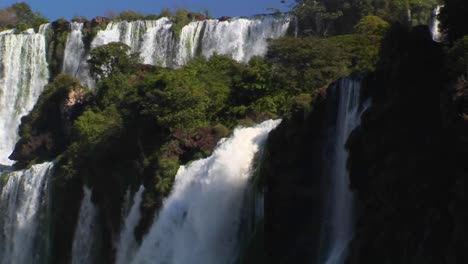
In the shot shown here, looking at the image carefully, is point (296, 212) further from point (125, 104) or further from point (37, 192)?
point (37, 192)

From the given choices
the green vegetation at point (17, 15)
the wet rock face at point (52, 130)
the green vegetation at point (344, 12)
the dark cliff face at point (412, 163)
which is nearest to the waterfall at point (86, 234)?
the wet rock face at point (52, 130)

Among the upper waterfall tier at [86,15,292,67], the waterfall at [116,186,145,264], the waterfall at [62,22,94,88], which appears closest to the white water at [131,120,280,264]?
the waterfall at [116,186,145,264]

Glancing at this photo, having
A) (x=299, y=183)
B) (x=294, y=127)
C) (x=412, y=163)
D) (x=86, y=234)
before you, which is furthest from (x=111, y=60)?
(x=412, y=163)

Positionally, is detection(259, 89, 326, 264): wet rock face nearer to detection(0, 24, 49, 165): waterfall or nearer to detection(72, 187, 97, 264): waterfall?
detection(72, 187, 97, 264): waterfall

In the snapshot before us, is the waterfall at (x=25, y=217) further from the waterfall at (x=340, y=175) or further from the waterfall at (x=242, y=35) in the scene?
the waterfall at (x=340, y=175)

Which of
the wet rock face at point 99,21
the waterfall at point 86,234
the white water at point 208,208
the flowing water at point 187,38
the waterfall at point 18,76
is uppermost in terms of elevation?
the wet rock face at point 99,21

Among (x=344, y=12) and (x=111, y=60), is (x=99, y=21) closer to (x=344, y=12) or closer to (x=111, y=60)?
(x=111, y=60)
